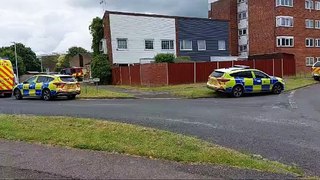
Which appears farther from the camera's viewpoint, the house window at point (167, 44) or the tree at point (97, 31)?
the tree at point (97, 31)

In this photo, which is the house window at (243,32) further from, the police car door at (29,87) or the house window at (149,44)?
the police car door at (29,87)

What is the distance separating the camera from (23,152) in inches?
273

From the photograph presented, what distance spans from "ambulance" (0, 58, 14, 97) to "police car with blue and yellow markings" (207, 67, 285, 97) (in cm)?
1359

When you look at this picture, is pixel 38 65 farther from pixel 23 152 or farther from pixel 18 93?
pixel 23 152

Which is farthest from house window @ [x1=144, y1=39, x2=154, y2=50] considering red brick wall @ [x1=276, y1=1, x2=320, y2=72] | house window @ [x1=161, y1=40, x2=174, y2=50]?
red brick wall @ [x1=276, y1=1, x2=320, y2=72]

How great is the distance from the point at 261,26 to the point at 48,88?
125 ft

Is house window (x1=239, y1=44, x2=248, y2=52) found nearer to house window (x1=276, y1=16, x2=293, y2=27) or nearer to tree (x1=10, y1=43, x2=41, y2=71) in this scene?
house window (x1=276, y1=16, x2=293, y2=27)

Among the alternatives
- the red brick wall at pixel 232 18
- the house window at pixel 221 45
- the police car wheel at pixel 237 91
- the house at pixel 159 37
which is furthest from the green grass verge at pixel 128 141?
the red brick wall at pixel 232 18

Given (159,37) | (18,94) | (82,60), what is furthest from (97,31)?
(82,60)

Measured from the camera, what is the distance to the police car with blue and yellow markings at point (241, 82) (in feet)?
72.1

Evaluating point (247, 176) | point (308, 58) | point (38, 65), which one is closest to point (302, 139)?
point (247, 176)

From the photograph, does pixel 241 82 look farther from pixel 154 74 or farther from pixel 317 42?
pixel 317 42

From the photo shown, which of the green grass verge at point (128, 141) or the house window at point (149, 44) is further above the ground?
the house window at point (149, 44)

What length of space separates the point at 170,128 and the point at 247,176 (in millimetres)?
4954
